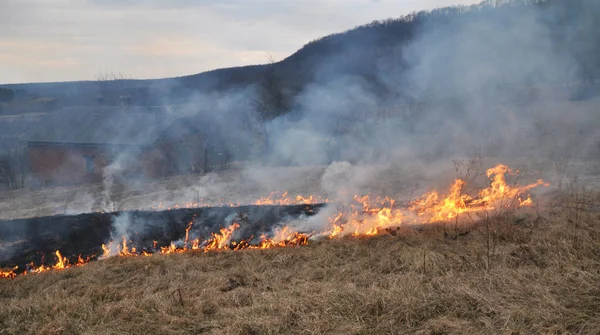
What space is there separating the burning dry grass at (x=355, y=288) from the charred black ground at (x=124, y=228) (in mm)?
1492

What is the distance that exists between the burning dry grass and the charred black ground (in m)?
1.49

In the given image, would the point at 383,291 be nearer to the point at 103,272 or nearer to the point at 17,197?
the point at 103,272

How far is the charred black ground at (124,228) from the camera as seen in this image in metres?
8.23

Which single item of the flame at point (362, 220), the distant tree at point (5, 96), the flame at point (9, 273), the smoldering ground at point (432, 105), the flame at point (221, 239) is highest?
the distant tree at point (5, 96)

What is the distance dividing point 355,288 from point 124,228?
6.56 m

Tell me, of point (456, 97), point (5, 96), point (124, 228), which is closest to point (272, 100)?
point (456, 97)

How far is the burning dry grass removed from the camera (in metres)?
3.79

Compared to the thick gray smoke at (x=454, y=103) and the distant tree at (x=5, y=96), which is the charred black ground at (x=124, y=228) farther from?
the distant tree at (x=5, y=96)

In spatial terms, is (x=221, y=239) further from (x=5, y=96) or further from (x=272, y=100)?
(x=5, y=96)

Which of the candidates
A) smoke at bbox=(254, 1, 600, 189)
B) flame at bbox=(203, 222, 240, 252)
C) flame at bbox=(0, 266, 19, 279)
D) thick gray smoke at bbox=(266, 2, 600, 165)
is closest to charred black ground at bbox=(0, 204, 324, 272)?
flame at bbox=(203, 222, 240, 252)

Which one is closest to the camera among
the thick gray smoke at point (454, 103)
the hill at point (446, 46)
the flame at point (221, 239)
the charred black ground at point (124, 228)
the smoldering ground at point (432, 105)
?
the flame at point (221, 239)

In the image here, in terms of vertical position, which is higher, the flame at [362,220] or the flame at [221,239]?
the flame at [362,220]

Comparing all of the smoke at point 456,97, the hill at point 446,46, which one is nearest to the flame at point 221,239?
the smoke at point 456,97

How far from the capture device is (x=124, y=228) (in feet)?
30.0
